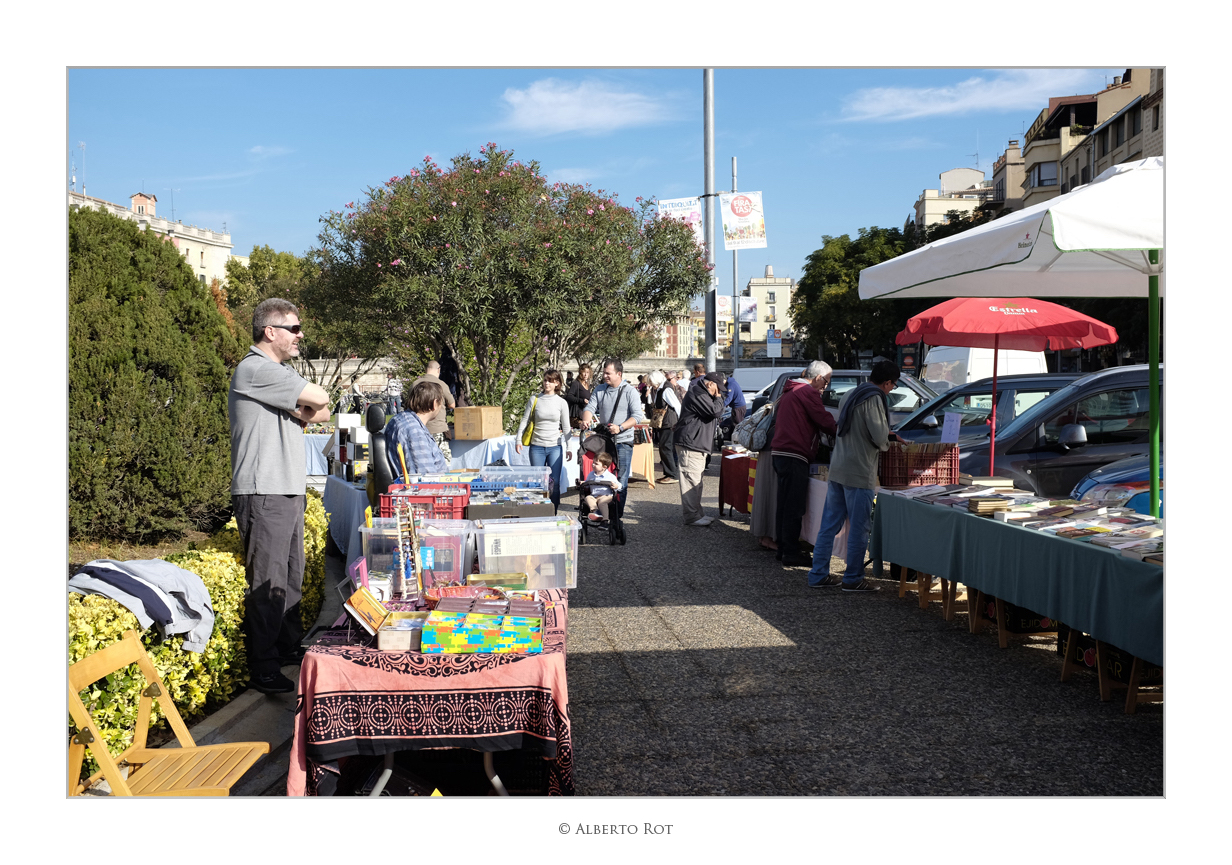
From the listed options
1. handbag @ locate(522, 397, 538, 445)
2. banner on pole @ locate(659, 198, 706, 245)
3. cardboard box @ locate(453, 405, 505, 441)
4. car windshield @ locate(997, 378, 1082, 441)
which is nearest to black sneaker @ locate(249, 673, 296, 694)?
handbag @ locate(522, 397, 538, 445)

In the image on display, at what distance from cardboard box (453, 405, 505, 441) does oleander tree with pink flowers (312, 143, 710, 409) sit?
3.51 metres

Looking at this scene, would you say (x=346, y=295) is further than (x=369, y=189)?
Yes

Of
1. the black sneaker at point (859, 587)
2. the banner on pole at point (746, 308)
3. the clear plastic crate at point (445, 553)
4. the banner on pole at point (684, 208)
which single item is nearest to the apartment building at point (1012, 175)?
the banner on pole at point (746, 308)

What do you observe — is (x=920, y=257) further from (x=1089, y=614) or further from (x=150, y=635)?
(x=150, y=635)

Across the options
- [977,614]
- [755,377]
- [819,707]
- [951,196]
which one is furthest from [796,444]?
[951,196]

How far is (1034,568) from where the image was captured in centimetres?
527

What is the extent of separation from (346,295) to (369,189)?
2314mm

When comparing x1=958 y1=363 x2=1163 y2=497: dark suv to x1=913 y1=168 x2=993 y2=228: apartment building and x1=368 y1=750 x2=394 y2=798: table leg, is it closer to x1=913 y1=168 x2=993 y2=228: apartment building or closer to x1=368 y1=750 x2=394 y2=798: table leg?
x1=368 y1=750 x2=394 y2=798: table leg

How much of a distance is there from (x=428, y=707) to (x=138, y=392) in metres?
5.52

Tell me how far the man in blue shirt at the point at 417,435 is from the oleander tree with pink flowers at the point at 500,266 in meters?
9.66

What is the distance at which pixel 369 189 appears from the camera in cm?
1748

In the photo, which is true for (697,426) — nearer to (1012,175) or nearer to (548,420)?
(548,420)

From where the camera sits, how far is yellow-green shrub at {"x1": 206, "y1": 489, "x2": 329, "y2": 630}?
19.1 feet

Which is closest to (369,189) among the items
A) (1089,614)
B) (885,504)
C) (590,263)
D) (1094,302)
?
(590,263)
